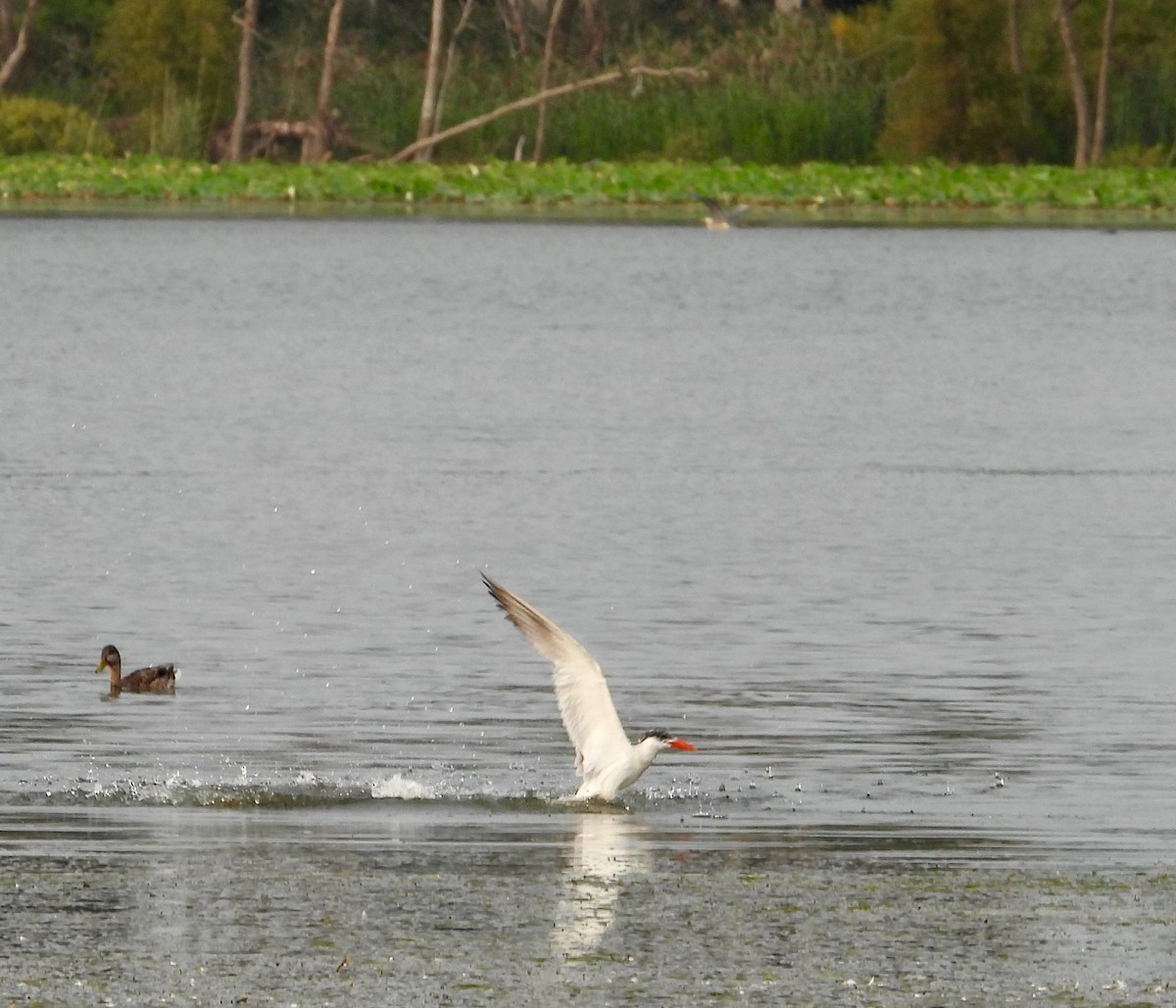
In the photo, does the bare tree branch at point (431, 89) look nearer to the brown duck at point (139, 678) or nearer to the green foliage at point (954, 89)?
the green foliage at point (954, 89)

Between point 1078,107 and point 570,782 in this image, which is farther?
point 1078,107

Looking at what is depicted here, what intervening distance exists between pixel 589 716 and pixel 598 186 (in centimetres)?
4862

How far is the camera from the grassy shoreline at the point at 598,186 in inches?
2298

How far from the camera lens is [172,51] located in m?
64.9

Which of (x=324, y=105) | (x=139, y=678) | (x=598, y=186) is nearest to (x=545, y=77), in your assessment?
(x=324, y=105)

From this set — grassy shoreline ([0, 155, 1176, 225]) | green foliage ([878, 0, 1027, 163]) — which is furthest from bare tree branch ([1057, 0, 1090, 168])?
grassy shoreline ([0, 155, 1176, 225])

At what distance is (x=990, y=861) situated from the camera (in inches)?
362

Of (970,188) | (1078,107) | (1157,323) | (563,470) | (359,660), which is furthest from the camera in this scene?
(1078,107)

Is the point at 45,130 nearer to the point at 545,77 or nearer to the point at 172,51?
A: the point at 172,51

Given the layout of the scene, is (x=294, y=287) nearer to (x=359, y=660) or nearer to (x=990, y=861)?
(x=359, y=660)

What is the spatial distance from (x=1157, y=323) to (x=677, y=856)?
2824cm

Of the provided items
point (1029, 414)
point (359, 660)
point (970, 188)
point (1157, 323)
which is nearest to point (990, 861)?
point (359, 660)

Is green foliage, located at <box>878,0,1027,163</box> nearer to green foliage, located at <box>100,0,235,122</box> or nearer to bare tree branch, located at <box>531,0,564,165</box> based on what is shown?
bare tree branch, located at <box>531,0,564,165</box>

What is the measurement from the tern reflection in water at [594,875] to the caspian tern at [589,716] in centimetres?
13
